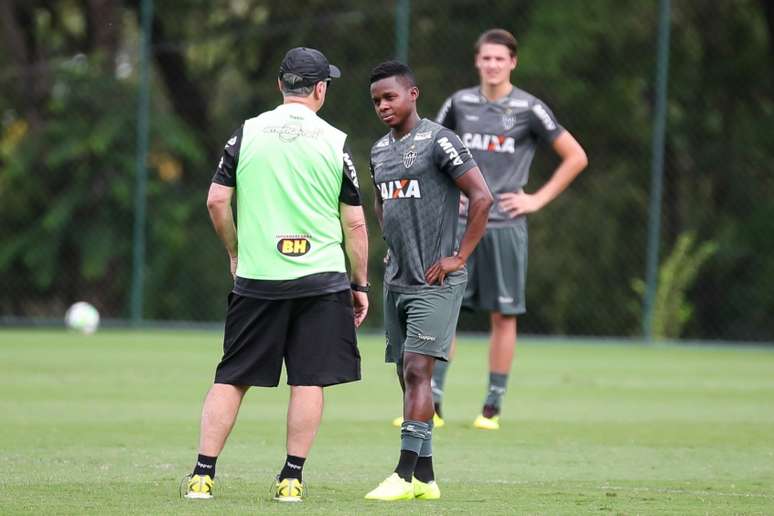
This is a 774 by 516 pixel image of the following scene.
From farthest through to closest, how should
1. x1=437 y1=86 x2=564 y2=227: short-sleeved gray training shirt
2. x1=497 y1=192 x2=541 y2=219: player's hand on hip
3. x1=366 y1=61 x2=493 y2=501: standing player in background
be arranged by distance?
x1=437 y1=86 x2=564 y2=227: short-sleeved gray training shirt → x1=497 y1=192 x2=541 y2=219: player's hand on hip → x1=366 y1=61 x2=493 y2=501: standing player in background

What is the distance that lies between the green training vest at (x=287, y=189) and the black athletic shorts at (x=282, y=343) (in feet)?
0.47

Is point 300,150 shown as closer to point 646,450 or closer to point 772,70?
point 646,450

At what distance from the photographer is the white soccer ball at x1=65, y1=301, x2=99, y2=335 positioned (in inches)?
685

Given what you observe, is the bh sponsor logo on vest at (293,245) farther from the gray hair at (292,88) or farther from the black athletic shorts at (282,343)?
the gray hair at (292,88)

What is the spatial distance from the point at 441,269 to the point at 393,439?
214cm

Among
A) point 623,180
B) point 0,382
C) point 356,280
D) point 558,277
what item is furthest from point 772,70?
point 356,280

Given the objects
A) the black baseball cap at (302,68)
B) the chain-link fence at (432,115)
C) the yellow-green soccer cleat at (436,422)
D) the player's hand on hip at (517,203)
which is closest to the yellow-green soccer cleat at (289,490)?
the black baseball cap at (302,68)

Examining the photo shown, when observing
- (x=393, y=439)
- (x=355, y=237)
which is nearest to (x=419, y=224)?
(x=355, y=237)

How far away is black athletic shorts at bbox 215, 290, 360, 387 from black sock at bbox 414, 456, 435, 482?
1.89ft

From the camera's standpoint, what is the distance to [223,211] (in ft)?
20.5

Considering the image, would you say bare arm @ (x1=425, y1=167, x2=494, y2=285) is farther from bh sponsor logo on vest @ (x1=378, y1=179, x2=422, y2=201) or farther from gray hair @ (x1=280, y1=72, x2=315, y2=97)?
gray hair @ (x1=280, y1=72, x2=315, y2=97)

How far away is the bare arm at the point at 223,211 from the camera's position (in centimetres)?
620

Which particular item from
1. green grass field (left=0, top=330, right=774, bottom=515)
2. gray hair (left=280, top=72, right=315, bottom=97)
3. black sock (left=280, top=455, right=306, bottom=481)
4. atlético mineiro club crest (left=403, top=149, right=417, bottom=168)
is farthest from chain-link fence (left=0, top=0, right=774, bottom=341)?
black sock (left=280, top=455, right=306, bottom=481)

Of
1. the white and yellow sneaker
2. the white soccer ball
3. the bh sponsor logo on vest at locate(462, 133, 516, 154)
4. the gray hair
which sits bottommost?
the white soccer ball
